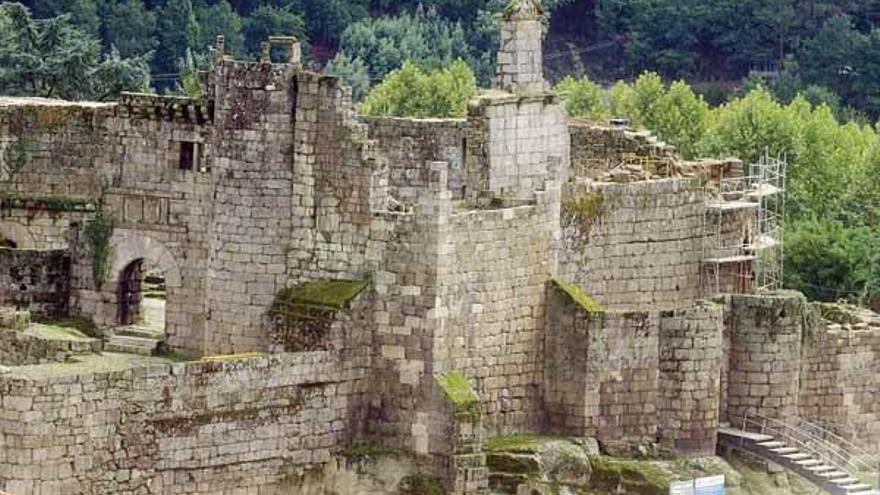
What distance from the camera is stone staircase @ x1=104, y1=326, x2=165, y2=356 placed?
91812 millimetres

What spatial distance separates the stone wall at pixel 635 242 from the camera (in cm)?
9381

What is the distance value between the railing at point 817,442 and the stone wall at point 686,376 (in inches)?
85.2

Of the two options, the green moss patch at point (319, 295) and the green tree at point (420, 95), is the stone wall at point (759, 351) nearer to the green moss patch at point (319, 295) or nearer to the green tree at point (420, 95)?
the green moss patch at point (319, 295)

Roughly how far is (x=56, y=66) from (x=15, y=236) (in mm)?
18587

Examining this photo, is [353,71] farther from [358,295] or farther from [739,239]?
[358,295]

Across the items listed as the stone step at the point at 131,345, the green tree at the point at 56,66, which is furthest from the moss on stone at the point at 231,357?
the green tree at the point at 56,66

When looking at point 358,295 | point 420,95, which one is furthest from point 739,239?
point 420,95

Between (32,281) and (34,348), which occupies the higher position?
(32,281)

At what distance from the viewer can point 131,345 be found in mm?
92062

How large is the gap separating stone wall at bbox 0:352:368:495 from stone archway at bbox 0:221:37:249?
929 centimetres

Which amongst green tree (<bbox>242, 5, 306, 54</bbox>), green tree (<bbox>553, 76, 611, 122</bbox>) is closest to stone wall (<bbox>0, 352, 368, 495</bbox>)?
green tree (<bbox>553, 76, 611, 122</bbox>)

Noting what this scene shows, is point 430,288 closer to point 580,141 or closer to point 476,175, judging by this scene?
point 476,175

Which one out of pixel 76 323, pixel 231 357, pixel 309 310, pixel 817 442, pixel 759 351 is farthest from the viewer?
pixel 817 442

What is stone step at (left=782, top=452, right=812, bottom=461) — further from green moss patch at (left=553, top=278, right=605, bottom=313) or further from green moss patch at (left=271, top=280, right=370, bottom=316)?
green moss patch at (left=271, top=280, right=370, bottom=316)
